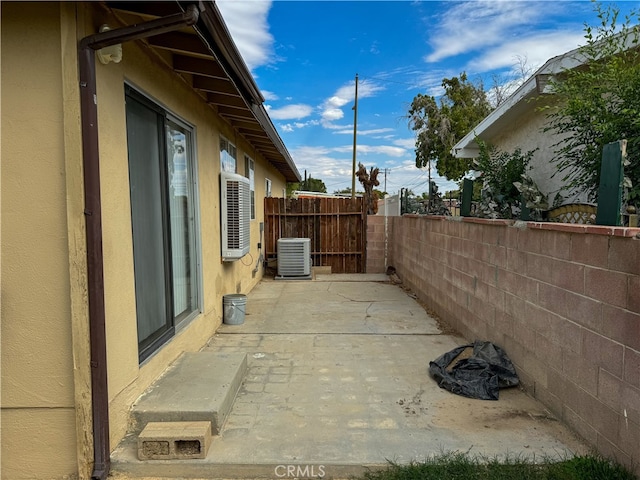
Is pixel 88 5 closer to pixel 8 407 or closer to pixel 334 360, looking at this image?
pixel 8 407

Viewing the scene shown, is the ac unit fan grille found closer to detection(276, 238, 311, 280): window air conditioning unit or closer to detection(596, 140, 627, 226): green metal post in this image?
detection(276, 238, 311, 280): window air conditioning unit

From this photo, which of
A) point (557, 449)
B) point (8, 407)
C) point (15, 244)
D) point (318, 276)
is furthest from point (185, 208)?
point (318, 276)

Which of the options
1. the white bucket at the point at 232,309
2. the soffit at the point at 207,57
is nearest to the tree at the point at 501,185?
the soffit at the point at 207,57

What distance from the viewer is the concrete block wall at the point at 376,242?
10.3m

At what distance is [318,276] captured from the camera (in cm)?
988

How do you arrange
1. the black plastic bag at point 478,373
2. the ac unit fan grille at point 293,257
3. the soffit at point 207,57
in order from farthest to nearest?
the ac unit fan grille at point 293,257
the black plastic bag at point 478,373
the soffit at point 207,57

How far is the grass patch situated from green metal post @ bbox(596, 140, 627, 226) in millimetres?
1429

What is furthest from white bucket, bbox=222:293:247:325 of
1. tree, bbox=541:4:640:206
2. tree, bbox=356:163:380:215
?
tree, bbox=356:163:380:215

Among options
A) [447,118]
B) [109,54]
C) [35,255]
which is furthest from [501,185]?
[447,118]

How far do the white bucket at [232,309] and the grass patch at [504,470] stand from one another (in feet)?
11.1

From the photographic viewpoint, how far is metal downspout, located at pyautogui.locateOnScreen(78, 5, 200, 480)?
2.22 metres

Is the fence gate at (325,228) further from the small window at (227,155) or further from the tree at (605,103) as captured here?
the tree at (605,103)

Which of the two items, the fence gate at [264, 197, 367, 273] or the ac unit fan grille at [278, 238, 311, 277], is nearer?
the ac unit fan grille at [278, 238, 311, 277]

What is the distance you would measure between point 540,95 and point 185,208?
466cm
